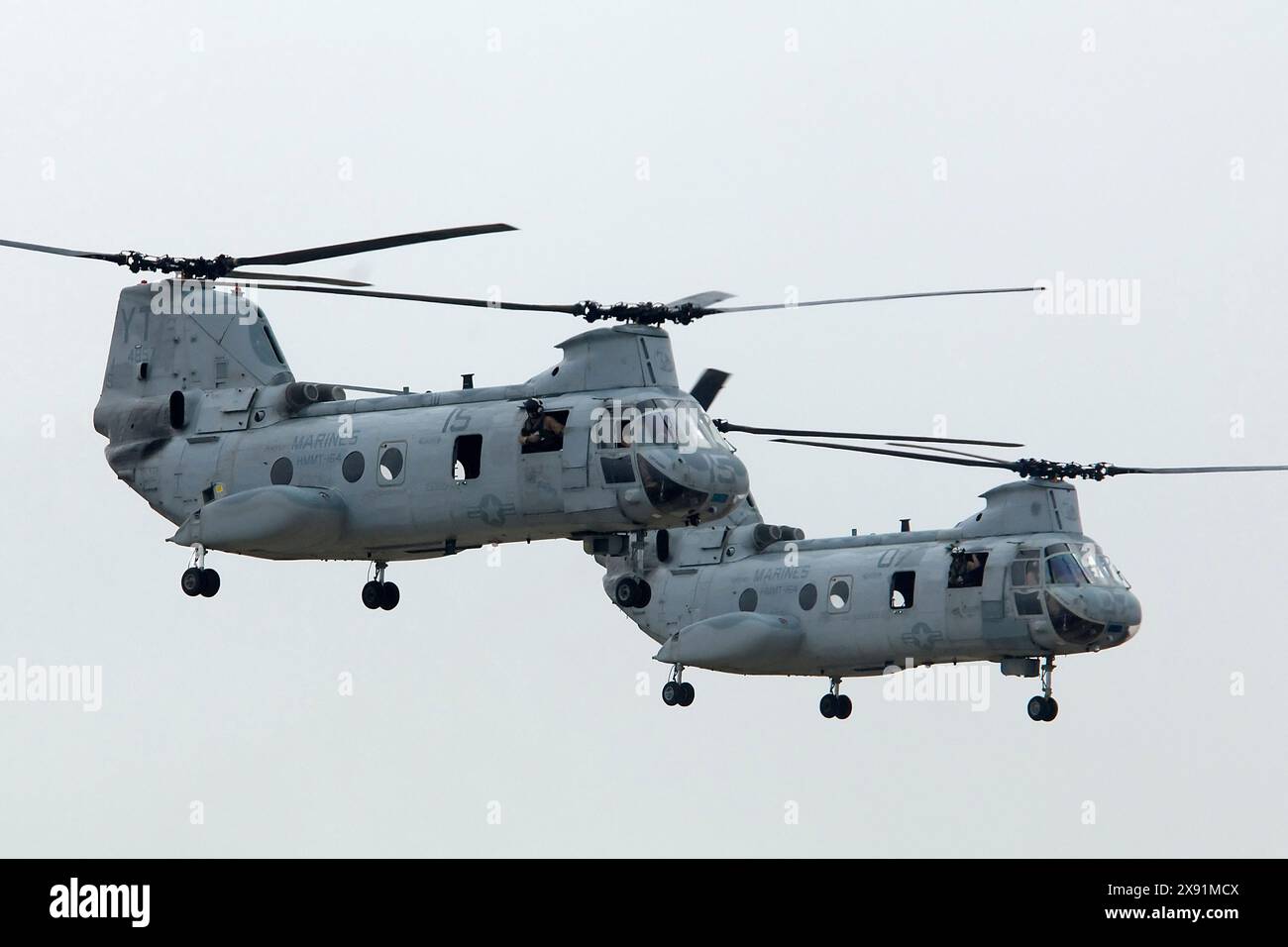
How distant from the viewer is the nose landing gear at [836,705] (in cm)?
7212

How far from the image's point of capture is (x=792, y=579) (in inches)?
2776

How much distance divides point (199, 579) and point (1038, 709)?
70.2 feet

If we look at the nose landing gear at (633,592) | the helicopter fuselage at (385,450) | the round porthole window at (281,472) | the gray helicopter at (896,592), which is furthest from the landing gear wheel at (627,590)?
the gray helicopter at (896,592)

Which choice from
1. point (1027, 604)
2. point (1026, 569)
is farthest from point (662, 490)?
point (1026, 569)

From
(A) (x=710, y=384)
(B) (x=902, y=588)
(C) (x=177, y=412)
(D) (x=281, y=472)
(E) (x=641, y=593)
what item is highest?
(A) (x=710, y=384)

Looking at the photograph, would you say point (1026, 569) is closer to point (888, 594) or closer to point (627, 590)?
point (888, 594)

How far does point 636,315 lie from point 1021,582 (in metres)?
15.2

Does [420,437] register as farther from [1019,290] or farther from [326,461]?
[1019,290]

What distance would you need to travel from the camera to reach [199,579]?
5672cm

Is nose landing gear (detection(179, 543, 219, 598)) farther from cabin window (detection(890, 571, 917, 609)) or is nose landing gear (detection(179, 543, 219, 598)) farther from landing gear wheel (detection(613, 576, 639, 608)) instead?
cabin window (detection(890, 571, 917, 609))

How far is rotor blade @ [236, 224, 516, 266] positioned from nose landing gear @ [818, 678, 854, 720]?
76.7 feet

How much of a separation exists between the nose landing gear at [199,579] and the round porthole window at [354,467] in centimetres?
374

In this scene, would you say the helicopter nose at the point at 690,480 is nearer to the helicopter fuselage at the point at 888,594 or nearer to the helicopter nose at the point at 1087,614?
the helicopter nose at the point at 1087,614
